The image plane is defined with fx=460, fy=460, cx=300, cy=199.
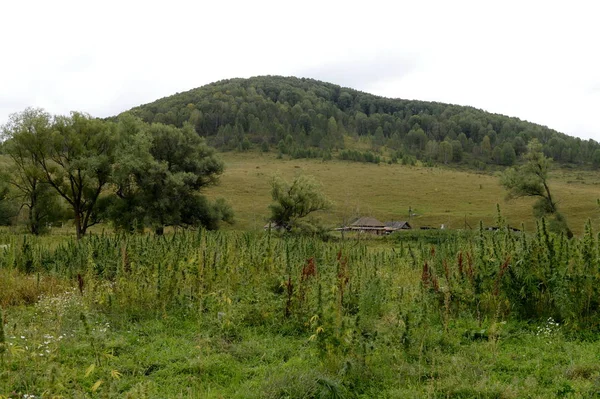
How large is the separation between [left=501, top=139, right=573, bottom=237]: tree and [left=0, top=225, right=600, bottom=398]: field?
43.3 meters

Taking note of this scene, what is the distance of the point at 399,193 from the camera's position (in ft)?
267

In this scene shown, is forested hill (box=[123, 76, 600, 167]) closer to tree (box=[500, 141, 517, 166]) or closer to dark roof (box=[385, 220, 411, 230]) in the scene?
tree (box=[500, 141, 517, 166])

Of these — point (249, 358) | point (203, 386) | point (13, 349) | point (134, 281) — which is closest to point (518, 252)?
point (249, 358)

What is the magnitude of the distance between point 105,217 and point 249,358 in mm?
36754

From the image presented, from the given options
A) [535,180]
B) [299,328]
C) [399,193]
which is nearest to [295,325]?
[299,328]

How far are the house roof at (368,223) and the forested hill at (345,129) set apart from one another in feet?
155

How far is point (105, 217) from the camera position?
39.4m

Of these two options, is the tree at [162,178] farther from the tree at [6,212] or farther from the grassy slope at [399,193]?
the tree at [6,212]

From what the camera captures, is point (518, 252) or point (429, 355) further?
point (518, 252)

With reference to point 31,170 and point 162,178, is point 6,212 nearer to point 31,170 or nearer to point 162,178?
point 31,170

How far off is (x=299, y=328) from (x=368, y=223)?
2212 inches

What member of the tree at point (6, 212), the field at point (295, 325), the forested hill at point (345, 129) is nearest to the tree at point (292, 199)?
the tree at point (6, 212)

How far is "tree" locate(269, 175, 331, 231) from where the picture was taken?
4844 centimetres

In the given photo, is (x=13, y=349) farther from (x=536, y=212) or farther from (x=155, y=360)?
(x=536, y=212)
